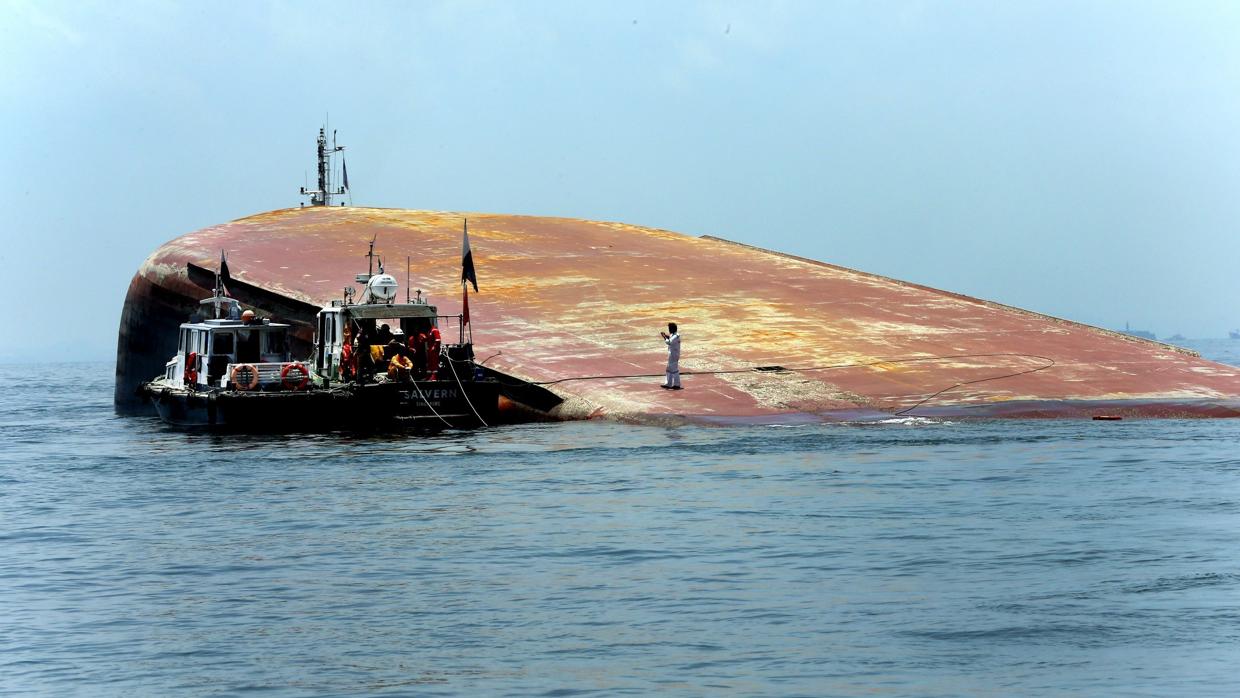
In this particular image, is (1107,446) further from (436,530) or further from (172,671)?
(172,671)

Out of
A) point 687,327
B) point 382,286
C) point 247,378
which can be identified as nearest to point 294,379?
point 247,378

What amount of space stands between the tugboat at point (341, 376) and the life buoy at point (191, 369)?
2 cm

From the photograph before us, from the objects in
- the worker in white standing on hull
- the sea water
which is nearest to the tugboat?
the sea water

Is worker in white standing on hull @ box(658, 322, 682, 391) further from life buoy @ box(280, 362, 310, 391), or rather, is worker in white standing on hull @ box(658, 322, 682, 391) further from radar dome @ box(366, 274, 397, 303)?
life buoy @ box(280, 362, 310, 391)

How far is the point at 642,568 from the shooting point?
1845 cm

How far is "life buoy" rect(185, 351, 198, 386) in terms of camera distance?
124 feet

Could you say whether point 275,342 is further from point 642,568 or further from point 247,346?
point 642,568

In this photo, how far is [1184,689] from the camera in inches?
506

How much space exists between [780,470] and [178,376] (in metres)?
19.5

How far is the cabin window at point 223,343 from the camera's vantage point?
37.9m

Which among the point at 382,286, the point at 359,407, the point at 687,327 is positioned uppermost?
the point at 382,286

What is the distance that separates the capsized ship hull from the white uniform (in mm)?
345

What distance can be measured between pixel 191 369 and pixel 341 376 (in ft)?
16.1

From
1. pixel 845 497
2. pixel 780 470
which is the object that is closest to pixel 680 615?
pixel 845 497
